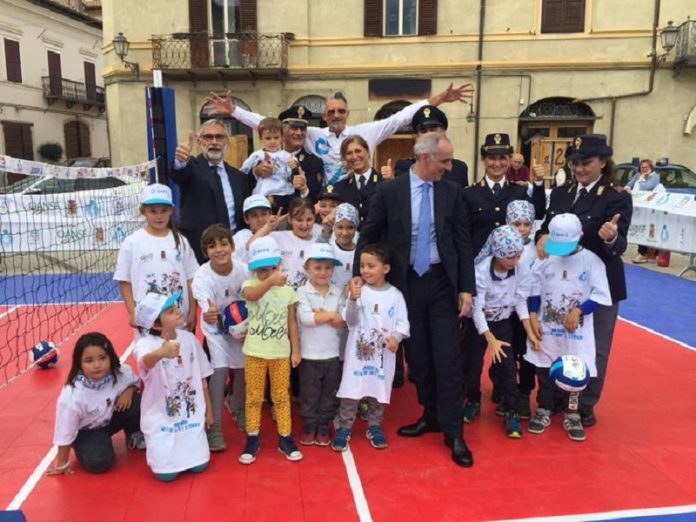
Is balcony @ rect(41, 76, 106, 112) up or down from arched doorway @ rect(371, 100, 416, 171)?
up

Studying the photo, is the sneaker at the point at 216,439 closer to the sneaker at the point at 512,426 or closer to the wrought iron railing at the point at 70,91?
the sneaker at the point at 512,426

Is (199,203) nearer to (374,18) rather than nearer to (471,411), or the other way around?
(471,411)

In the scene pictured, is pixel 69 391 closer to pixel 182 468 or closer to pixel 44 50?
pixel 182 468

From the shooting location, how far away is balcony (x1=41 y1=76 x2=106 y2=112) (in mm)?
28938

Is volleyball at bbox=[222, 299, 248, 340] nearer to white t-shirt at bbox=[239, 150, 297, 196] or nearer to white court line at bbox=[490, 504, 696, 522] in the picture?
white t-shirt at bbox=[239, 150, 297, 196]

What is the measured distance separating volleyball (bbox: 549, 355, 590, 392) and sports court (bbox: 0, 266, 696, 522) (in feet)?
1.60

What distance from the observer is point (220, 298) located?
399cm

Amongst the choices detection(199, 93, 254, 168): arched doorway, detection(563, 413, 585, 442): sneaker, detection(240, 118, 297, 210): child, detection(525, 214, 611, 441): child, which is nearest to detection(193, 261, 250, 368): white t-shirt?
detection(240, 118, 297, 210): child

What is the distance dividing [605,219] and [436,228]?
1.31 m

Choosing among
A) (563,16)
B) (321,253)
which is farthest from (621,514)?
(563,16)

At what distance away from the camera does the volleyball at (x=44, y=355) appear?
5562mm

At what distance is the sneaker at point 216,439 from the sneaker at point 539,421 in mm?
2320

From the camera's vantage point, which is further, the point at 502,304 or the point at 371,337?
the point at 502,304

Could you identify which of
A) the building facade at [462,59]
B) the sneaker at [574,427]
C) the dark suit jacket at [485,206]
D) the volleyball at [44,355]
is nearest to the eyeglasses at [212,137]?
the dark suit jacket at [485,206]
